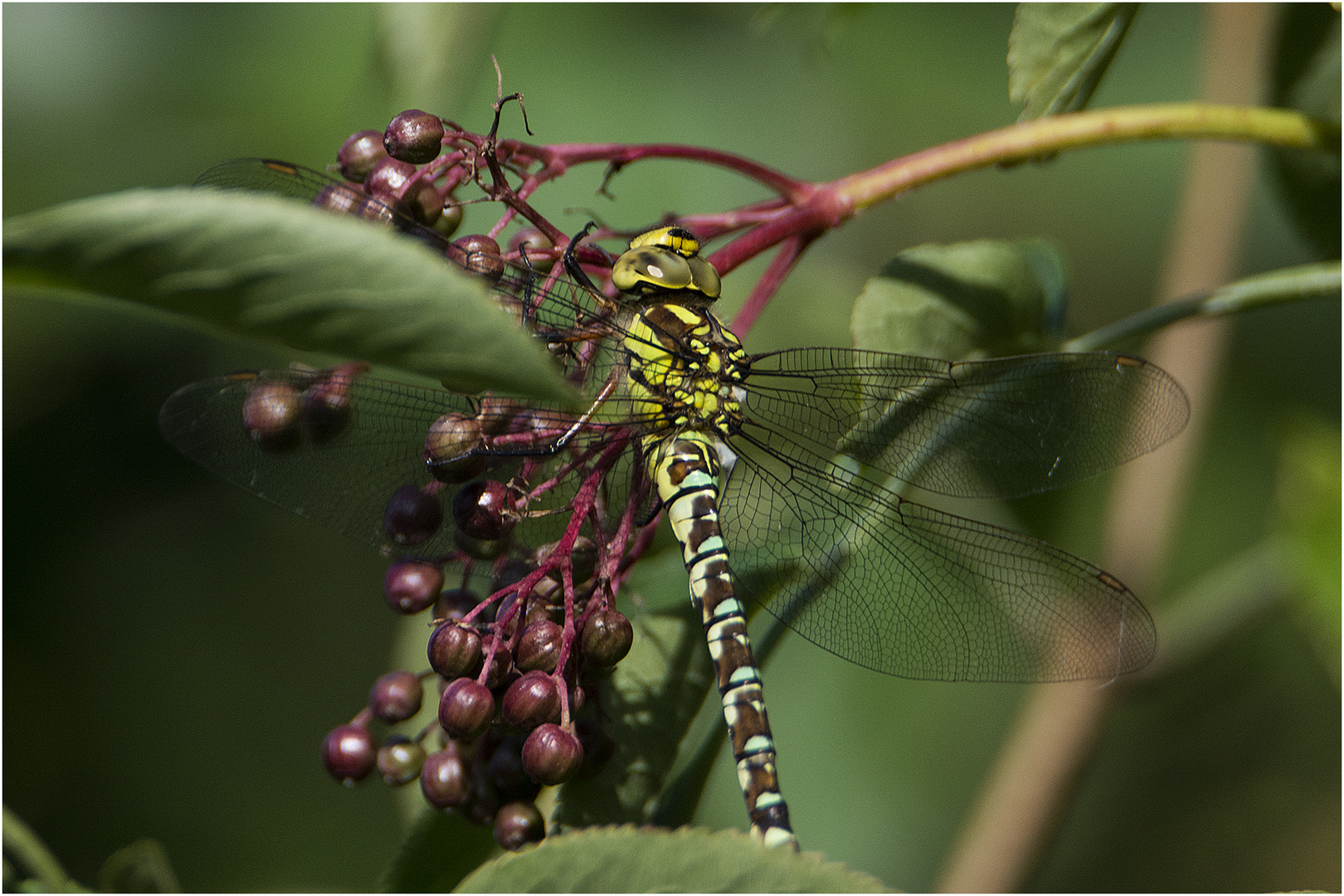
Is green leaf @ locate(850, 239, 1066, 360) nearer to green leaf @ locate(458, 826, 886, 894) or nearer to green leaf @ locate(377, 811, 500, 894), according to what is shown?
green leaf @ locate(458, 826, 886, 894)

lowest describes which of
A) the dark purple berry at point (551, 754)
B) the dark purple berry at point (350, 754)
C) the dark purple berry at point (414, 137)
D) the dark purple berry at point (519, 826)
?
the dark purple berry at point (350, 754)

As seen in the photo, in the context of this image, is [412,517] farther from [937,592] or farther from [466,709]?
[937,592]

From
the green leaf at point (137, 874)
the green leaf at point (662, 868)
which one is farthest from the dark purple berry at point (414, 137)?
the green leaf at point (137, 874)

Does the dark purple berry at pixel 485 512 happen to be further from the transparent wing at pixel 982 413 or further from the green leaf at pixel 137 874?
the green leaf at pixel 137 874

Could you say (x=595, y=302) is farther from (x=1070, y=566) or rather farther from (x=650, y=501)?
(x=1070, y=566)

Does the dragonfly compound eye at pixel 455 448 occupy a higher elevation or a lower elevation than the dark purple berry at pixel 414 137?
lower

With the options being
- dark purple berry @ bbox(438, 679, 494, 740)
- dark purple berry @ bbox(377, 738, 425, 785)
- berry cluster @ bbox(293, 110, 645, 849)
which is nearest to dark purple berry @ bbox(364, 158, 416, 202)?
berry cluster @ bbox(293, 110, 645, 849)
